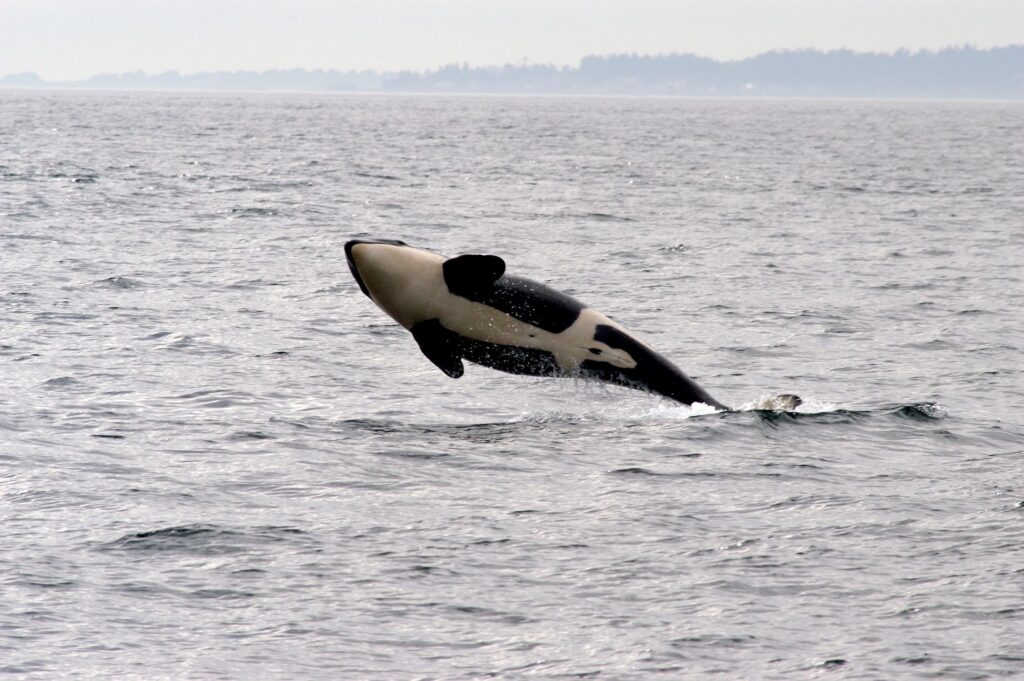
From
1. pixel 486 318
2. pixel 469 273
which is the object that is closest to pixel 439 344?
pixel 486 318

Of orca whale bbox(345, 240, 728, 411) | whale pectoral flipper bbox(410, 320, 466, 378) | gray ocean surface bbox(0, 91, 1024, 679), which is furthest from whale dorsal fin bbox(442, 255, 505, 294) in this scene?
gray ocean surface bbox(0, 91, 1024, 679)

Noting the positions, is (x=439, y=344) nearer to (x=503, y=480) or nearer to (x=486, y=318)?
(x=486, y=318)

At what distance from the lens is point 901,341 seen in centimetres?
2362

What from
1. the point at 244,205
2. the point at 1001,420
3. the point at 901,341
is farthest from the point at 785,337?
the point at 244,205

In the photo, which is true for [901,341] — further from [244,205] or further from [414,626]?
[244,205]

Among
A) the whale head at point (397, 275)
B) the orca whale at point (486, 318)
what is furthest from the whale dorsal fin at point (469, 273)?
the whale head at point (397, 275)

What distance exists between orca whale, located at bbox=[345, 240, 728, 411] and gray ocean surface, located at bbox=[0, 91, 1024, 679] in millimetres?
825

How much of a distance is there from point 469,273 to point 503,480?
257cm

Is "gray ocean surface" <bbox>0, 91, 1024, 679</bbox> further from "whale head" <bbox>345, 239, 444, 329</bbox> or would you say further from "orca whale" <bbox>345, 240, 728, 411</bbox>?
"whale head" <bbox>345, 239, 444, 329</bbox>

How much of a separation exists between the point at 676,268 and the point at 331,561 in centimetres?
2266

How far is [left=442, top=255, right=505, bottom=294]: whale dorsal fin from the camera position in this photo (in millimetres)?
15859

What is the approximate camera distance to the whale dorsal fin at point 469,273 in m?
15.9

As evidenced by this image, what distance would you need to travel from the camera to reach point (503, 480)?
14438mm

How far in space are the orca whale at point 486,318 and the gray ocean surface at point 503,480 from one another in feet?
2.71
